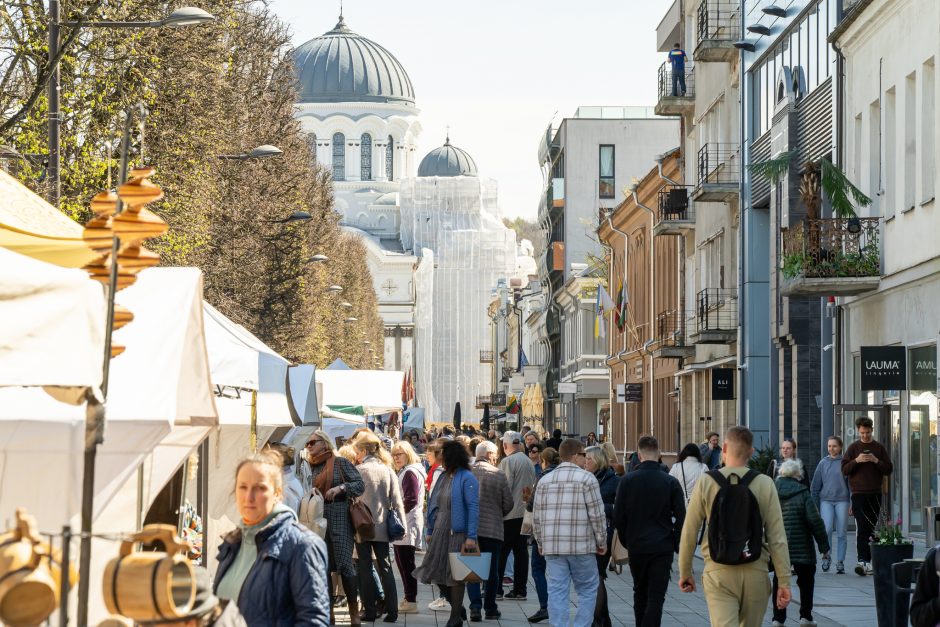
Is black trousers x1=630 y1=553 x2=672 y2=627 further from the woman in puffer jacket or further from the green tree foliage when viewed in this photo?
Result: the green tree foliage

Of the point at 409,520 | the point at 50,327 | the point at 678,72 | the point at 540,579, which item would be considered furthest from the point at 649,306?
the point at 50,327

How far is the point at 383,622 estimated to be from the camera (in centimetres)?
1612

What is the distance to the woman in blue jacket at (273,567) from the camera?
7.08 meters

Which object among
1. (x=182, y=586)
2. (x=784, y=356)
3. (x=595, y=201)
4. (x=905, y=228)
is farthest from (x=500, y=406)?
(x=182, y=586)

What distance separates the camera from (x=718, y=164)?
3725cm

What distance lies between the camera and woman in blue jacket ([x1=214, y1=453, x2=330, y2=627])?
708cm

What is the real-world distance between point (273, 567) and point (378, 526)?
29.3 feet

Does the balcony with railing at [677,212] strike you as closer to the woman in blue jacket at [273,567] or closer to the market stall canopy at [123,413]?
the market stall canopy at [123,413]

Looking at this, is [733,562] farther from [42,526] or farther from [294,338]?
[294,338]

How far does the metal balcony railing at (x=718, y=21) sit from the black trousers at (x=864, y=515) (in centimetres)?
1694

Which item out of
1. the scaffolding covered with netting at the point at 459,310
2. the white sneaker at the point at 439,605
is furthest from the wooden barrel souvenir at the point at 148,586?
the scaffolding covered with netting at the point at 459,310

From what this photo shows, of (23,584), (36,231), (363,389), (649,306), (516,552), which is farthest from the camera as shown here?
(649,306)

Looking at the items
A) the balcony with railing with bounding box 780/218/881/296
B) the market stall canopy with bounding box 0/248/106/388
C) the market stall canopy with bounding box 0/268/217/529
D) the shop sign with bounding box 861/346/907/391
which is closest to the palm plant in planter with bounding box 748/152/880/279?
the balcony with railing with bounding box 780/218/881/296

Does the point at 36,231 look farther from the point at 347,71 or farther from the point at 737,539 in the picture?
the point at 347,71
